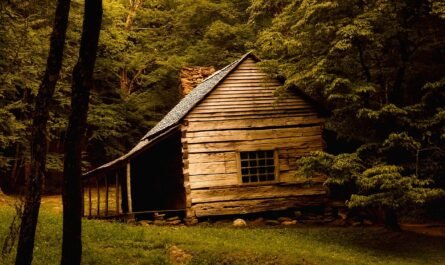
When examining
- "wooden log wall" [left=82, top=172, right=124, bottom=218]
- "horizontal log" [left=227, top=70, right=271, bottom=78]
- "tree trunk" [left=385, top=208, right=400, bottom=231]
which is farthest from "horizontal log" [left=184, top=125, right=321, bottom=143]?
"tree trunk" [left=385, top=208, right=400, bottom=231]

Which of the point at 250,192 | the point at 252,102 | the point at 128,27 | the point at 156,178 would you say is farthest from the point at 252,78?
the point at 128,27

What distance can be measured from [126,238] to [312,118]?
11.2 meters

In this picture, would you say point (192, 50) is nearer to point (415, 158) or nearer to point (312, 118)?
point (312, 118)

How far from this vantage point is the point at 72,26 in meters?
28.5

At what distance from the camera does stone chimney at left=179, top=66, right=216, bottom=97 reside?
3023cm

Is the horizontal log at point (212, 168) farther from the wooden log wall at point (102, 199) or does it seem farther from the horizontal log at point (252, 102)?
the wooden log wall at point (102, 199)

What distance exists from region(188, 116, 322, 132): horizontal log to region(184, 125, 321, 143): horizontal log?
0.22m

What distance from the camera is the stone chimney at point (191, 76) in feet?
99.2

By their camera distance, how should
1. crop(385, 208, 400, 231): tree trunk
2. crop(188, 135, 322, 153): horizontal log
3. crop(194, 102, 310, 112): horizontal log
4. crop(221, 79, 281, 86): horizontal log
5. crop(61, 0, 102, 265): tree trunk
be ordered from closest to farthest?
crop(61, 0, 102, 265): tree trunk → crop(385, 208, 400, 231): tree trunk → crop(188, 135, 322, 153): horizontal log → crop(194, 102, 310, 112): horizontal log → crop(221, 79, 281, 86): horizontal log

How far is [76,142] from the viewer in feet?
24.5

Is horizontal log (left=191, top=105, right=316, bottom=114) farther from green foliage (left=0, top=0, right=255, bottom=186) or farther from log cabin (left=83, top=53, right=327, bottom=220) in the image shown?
green foliage (left=0, top=0, right=255, bottom=186)

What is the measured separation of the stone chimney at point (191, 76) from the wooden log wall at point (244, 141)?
31.2ft

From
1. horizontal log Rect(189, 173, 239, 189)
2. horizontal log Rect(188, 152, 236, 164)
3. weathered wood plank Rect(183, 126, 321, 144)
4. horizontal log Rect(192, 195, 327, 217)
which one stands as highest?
weathered wood plank Rect(183, 126, 321, 144)

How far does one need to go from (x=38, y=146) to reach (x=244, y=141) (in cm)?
1365
